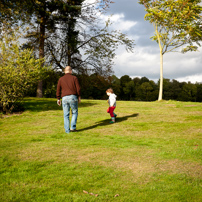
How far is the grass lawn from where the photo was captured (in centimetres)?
355

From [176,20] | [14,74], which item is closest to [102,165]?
[14,74]

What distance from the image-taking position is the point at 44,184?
154 inches

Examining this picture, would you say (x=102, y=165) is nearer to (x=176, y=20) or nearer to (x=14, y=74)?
(x=14, y=74)

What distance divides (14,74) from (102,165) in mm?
8915

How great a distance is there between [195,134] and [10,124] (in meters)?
8.30

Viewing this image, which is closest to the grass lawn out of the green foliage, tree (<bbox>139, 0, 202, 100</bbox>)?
the green foliage

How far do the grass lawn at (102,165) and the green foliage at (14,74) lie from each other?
4014mm

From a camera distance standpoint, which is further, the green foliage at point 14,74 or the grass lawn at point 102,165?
the green foliage at point 14,74

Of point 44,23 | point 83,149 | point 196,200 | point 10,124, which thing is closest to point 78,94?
point 83,149

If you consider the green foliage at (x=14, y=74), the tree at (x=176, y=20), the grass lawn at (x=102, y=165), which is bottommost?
the grass lawn at (x=102, y=165)

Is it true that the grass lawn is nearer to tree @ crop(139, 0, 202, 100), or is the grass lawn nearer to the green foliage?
the green foliage

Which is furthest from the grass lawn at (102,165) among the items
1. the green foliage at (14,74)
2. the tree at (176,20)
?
the tree at (176,20)

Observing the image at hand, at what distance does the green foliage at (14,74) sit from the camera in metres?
11.8

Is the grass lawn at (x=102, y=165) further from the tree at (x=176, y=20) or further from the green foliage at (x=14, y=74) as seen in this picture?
the tree at (x=176, y=20)
